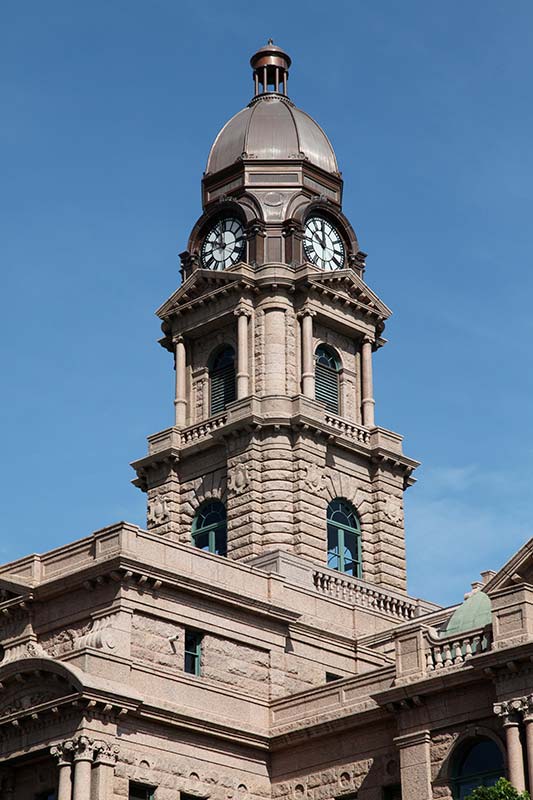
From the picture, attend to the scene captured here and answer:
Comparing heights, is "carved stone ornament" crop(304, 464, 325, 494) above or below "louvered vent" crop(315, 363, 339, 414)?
below

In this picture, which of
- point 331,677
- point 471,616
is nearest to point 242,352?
point 331,677

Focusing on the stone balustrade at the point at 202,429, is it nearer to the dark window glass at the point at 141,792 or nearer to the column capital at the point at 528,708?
the dark window glass at the point at 141,792

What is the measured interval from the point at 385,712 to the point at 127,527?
1004 cm

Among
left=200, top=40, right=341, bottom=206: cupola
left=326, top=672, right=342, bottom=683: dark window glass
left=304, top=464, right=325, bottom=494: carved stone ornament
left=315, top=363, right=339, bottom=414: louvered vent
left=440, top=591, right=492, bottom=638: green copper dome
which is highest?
left=200, top=40, right=341, bottom=206: cupola

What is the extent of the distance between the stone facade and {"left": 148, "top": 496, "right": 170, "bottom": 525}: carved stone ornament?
21 cm

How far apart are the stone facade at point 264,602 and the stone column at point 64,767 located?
7 cm

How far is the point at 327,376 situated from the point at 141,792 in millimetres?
27358

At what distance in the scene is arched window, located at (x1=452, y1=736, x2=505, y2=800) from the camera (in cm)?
4847

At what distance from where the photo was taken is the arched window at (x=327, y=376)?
74.4 metres

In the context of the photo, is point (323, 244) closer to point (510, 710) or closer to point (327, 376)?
point (327, 376)

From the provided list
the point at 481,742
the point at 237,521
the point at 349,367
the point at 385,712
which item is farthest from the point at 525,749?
the point at 349,367

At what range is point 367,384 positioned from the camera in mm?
75812

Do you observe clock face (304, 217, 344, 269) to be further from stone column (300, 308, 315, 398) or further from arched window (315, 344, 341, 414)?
arched window (315, 344, 341, 414)

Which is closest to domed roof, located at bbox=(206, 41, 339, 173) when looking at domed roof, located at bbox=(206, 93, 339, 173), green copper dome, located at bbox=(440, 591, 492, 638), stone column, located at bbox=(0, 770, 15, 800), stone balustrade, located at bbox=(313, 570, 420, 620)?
domed roof, located at bbox=(206, 93, 339, 173)
